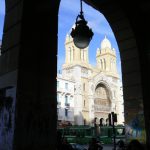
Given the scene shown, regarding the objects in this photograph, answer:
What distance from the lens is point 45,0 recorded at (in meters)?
4.79

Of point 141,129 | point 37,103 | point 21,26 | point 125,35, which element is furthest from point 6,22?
point 141,129

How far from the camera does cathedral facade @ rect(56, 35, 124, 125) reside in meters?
56.5

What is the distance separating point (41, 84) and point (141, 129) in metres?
2.53

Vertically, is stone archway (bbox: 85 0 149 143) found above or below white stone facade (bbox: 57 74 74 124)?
below

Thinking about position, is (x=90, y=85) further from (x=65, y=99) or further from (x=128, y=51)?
(x=128, y=51)

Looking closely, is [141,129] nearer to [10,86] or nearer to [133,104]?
[133,104]

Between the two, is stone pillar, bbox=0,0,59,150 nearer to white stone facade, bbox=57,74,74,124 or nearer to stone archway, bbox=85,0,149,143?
stone archway, bbox=85,0,149,143

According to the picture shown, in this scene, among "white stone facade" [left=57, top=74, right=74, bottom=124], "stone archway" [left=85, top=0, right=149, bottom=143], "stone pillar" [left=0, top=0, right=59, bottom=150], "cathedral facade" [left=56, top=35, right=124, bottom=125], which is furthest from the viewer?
"cathedral facade" [left=56, top=35, right=124, bottom=125]

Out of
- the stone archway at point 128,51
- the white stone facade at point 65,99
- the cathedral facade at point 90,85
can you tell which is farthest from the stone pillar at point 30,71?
the cathedral facade at point 90,85

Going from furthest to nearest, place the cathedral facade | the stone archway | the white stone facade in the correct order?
the cathedral facade < the white stone facade < the stone archway

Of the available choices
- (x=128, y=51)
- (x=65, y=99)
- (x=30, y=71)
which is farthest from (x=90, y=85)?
(x=30, y=71)

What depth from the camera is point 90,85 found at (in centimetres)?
5938

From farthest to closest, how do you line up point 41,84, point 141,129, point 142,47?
point 142,47 < point 141,129 < point 41,84

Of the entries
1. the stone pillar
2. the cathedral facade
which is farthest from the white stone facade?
the stone pillar
